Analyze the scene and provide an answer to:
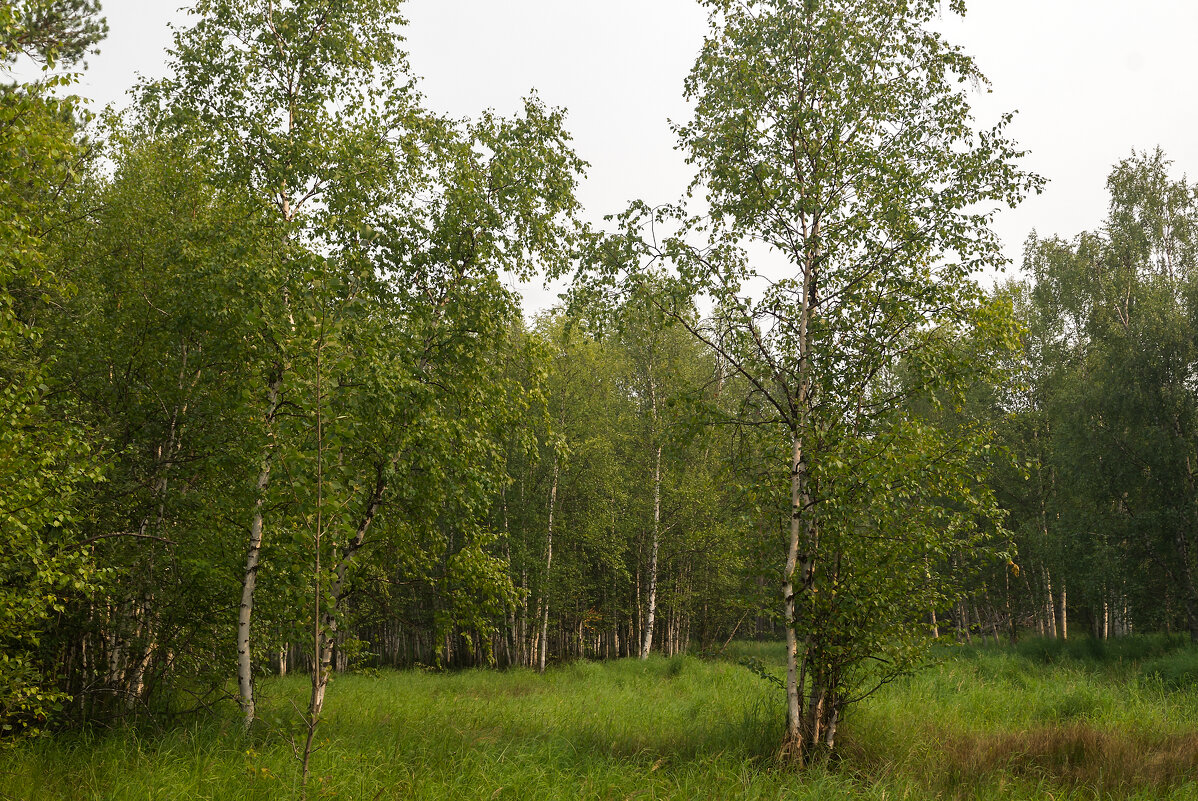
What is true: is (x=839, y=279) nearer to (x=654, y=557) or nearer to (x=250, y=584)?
(x=250, y=584)

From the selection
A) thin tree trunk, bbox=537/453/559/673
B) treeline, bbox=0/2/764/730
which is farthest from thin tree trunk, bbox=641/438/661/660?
treeline, bbox=0/2/764/730

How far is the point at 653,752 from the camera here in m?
8.07

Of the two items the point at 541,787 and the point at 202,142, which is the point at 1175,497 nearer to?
the point at 541,787

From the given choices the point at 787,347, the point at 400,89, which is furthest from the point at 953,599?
the point at 400,89

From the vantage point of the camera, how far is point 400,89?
33.2 ft

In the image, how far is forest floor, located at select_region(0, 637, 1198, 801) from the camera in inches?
254

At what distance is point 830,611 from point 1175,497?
54.6ft

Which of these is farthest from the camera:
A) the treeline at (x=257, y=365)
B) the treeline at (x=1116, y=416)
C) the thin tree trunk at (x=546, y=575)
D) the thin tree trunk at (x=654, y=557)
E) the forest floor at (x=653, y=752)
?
the thin tree trunk at (x=546, y=575)

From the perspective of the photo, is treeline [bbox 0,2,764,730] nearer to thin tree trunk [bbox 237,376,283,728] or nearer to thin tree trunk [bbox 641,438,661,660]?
thin tree trunk [bbox 237,376,283,728]

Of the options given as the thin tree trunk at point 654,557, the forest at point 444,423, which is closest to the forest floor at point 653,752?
the forest at point 444,423

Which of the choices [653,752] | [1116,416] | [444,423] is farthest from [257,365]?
[1116,416]

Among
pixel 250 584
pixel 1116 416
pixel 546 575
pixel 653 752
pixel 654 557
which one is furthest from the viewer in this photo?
pixel 654 557

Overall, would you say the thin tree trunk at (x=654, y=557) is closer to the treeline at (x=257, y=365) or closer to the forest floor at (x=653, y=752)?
the forest floor at (x=653, y=752)

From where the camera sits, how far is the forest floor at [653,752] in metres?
6.46
